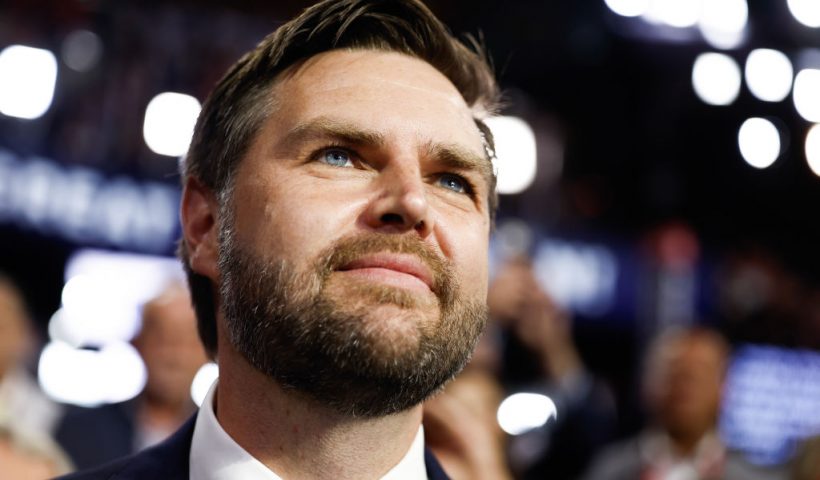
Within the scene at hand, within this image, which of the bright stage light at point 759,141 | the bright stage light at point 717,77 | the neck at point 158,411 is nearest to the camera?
the neck at point 158,411

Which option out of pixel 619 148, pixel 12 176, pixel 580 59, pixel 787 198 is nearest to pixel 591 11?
pixel 580 59

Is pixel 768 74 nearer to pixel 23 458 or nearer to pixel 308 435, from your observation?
pixel 23 458

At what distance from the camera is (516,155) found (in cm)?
1031

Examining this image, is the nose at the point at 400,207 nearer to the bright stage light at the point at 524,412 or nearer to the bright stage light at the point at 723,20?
the bright stage light at the point at 524,412

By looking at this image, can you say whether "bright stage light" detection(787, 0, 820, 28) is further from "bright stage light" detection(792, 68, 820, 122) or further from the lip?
the lip

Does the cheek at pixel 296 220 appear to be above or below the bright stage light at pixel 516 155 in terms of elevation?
above

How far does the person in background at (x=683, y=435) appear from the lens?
4.41 meters

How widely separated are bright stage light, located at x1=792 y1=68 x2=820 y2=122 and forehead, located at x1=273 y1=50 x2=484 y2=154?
25.9ft

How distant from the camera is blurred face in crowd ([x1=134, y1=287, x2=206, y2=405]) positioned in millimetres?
4195

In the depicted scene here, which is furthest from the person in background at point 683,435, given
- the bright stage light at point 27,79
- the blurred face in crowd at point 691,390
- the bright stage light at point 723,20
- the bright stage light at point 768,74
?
the bright stage light at point 27,79

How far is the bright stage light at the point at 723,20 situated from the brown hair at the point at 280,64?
6442 mm

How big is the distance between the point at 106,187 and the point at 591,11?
4354 millimetres

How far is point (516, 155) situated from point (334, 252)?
877 cm

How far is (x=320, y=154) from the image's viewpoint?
5.84 feet
